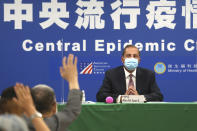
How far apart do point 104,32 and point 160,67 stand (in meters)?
0.92

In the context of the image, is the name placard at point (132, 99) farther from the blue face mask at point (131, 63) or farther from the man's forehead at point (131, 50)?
the man's forehead at point (131, 50)

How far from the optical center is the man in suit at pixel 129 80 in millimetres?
3488

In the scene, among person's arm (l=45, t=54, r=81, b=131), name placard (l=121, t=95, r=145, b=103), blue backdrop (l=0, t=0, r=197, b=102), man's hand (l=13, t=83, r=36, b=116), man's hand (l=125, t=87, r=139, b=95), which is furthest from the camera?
blue backdrop (l=0, t=0, r=197, b=102)

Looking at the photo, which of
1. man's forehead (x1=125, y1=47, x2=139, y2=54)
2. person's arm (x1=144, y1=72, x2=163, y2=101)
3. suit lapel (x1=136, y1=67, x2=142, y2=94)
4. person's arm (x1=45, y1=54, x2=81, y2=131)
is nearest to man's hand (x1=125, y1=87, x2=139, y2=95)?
person's arm (x1=144, y1=72, x2=163, y2=101)

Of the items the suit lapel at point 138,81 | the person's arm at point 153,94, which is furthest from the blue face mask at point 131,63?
the person's arm at point 153,94

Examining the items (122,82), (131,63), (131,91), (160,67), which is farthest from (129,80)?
(160,67)

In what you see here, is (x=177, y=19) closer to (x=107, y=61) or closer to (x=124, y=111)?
(x=107, y=61)

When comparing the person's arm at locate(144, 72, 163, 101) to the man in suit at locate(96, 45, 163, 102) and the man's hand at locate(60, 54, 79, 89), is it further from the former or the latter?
the man's hand at locate(60, 54, 79, 89)

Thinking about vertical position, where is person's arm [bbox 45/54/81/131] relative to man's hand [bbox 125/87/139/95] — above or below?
above

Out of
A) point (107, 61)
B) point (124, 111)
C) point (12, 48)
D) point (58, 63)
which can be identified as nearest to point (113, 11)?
point (107, 61)

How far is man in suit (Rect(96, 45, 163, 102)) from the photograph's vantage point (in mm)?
3488

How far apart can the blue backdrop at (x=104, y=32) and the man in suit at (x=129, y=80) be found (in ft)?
4.51

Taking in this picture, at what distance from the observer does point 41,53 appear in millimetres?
4996

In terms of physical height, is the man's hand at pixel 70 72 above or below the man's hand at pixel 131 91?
above
